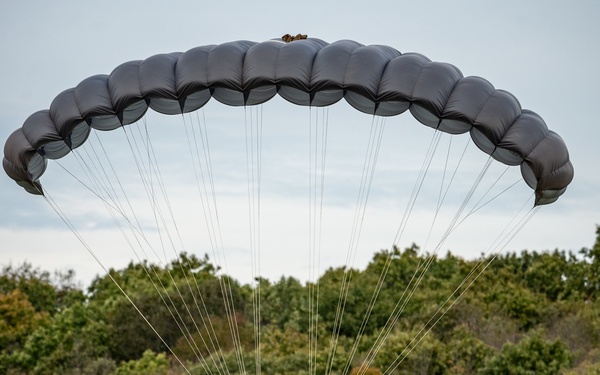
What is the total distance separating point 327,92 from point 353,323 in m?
28.8

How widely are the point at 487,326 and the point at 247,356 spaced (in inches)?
383

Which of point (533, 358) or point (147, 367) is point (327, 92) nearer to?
point (533, 358)

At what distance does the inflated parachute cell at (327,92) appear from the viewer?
15250 mm

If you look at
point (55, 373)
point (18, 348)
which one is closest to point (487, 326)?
point (55, 373)

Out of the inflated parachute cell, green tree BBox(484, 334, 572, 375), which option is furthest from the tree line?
the inflated parachute cell

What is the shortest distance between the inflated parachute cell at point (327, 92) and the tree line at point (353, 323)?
752 inches

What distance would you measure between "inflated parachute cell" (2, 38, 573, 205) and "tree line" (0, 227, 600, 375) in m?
19.1

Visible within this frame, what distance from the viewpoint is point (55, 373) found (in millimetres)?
43656

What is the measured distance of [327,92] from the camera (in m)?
15.9

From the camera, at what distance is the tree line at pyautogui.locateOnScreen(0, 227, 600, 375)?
117ft

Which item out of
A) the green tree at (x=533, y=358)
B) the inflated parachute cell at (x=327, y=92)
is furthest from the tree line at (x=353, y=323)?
the inflated parachute cell at (x=327, y=92)

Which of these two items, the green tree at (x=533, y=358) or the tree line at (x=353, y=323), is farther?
the tree line at (x=353, y=323)

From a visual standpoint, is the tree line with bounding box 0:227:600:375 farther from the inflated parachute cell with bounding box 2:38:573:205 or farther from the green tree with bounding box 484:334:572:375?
the inflated parachute cell with bounding box 2:38:573:205

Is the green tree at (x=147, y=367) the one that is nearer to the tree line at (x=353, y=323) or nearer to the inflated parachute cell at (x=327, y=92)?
the tree line at (x=353, y=323)
